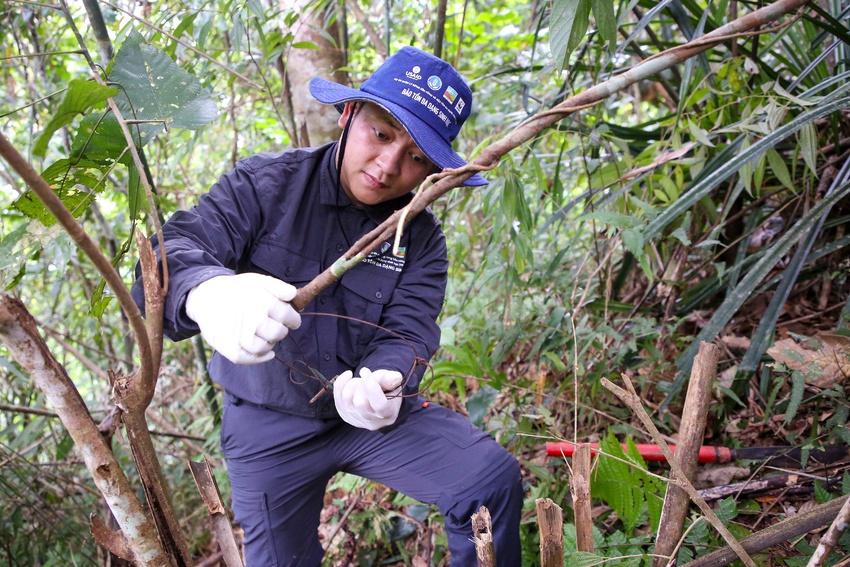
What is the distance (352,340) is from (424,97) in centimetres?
70

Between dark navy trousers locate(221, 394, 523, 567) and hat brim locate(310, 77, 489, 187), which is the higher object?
hat brim locate(310, 77, 489, 187)

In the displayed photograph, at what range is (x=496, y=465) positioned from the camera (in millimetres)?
1644

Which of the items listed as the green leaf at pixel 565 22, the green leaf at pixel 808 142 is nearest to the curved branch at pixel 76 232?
the green leaf at pixel 565 22

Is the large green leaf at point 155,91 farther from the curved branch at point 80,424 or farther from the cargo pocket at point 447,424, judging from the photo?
the cargo pocket at point 447,424

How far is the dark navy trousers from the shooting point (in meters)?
1.65

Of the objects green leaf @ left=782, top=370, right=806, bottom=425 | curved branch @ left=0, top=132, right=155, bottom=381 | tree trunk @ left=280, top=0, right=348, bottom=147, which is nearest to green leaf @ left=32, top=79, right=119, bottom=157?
curved branch @ left=0, top=132, right=155, bottom=381

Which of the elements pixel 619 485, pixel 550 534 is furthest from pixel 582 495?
pixel 619 485

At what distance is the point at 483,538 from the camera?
967 mm

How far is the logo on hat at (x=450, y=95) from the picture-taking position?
63.7 inches

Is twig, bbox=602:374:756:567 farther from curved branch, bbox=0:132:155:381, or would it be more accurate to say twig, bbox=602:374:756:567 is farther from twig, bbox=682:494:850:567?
curved branch, bbox=0:132:155:381

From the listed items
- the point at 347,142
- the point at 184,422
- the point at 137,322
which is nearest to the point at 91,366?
the point at 184,422

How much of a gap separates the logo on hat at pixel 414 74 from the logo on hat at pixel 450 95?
0.25 ft

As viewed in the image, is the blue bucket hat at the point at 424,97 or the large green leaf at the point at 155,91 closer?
the large green leaf at the point at 155,91

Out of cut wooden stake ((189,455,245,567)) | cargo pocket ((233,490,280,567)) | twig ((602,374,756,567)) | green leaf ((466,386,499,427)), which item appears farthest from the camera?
green leaf ((466,386,499,427))
